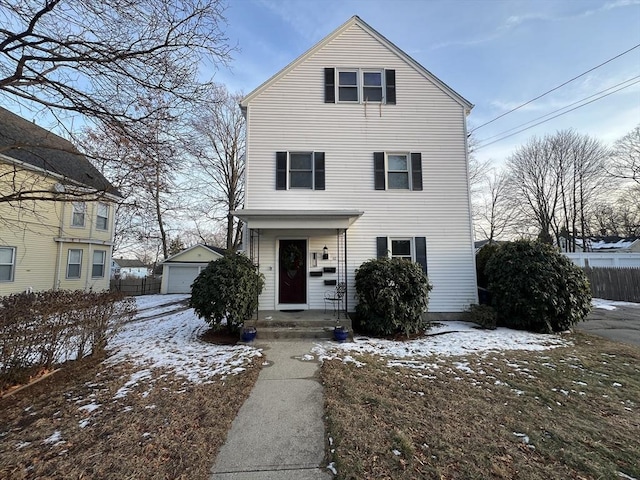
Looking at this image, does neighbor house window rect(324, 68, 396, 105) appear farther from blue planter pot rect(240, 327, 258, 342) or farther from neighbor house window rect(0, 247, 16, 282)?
neighbor house window rect(0, 247, 16, 282)

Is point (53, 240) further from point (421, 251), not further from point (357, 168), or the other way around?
point (421, 251)

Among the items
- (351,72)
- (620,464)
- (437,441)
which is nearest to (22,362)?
(437,441)

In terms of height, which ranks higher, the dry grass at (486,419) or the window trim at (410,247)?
the window trim at (410,247)

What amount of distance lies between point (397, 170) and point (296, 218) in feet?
12.9

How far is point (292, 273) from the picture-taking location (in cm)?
891

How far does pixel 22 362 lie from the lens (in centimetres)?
429

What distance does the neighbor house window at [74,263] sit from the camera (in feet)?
47.9

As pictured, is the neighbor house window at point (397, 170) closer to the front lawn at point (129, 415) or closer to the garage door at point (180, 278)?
the front lawn at point (129, 415)

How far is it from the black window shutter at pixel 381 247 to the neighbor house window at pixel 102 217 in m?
15.8

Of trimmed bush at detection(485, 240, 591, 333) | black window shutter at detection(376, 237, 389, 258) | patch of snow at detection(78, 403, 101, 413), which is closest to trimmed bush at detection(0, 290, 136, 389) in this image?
patch of snow at detection(78, 403, 101, 413)

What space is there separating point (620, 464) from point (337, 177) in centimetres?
807

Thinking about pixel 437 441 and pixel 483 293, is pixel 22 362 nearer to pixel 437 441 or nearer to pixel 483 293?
pixel 437 441

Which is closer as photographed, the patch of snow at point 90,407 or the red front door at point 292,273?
the patch of snow at point 90,407

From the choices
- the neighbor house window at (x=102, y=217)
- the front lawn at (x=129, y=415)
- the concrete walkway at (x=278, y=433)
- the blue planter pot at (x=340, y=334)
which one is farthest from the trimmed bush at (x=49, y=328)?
the neighbor house window at (x=102, y=217)
